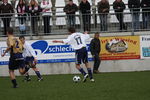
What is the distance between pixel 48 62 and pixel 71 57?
1.26m

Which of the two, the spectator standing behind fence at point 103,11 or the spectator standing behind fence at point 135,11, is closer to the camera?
the spectator standing behind fence at point 135,11

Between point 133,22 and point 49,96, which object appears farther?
point 133,22

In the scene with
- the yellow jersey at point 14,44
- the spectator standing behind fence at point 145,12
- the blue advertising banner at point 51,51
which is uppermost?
the spectator standing behind fence at point 145,12

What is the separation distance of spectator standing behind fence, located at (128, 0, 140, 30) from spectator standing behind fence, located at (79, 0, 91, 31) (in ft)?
7.24

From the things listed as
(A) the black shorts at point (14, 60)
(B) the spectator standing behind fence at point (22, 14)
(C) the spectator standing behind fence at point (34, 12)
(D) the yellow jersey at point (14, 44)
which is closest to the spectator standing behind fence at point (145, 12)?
(C) the spectator standing behind fence at point (34, 12)

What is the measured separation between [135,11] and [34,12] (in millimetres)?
5314

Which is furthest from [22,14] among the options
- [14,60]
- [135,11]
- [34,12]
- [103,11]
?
[14,60]

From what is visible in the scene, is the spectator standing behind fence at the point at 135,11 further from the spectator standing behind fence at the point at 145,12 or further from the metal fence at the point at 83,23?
the spectator standing behind fence at the point at 145,12

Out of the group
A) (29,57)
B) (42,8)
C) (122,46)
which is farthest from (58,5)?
(29,57)

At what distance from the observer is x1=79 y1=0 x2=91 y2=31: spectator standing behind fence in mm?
27719

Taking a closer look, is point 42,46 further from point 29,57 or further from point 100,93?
point 100,93

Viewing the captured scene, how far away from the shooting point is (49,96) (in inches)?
624

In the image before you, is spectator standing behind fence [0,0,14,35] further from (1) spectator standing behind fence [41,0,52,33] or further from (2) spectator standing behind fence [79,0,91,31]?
(2) spectator standing behind fence [79,0,91,31]

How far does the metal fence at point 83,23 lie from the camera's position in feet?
91.5
